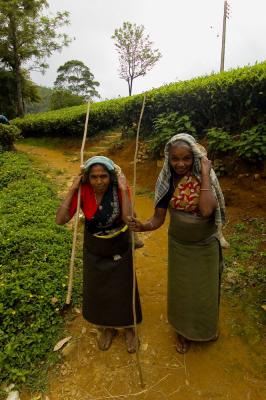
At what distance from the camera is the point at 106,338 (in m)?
3.00

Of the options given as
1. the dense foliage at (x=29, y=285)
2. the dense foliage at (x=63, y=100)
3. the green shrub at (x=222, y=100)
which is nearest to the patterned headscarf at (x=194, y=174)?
the dense foliage at (x=29, y=285)

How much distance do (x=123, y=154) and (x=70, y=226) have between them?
4238 millimetres

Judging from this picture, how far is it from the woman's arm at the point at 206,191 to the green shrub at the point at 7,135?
9.27m

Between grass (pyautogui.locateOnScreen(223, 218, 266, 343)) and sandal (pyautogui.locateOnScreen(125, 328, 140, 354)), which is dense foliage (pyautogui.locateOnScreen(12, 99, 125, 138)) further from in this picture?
sandal (pyautogui.locateOnScreen(125, 328, 140, 354))

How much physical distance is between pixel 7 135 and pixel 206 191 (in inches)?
373

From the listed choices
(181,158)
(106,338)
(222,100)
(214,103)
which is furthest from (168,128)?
(106,338)

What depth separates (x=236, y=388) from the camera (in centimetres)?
253

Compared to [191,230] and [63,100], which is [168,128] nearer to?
[191,230]

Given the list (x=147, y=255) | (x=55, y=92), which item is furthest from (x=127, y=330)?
(x=55, y=92)

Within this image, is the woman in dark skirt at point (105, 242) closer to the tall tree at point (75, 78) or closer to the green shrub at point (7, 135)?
the green shrub at point (7, 135)

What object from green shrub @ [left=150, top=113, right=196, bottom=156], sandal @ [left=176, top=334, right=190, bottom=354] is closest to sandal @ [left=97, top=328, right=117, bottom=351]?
sandal @ [left=176, top=334, right=190, bottom=354]

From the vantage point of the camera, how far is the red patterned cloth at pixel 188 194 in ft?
7.79

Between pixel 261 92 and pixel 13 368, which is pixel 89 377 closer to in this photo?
pixel 13 368

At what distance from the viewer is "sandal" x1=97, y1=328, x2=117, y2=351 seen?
116 inches
